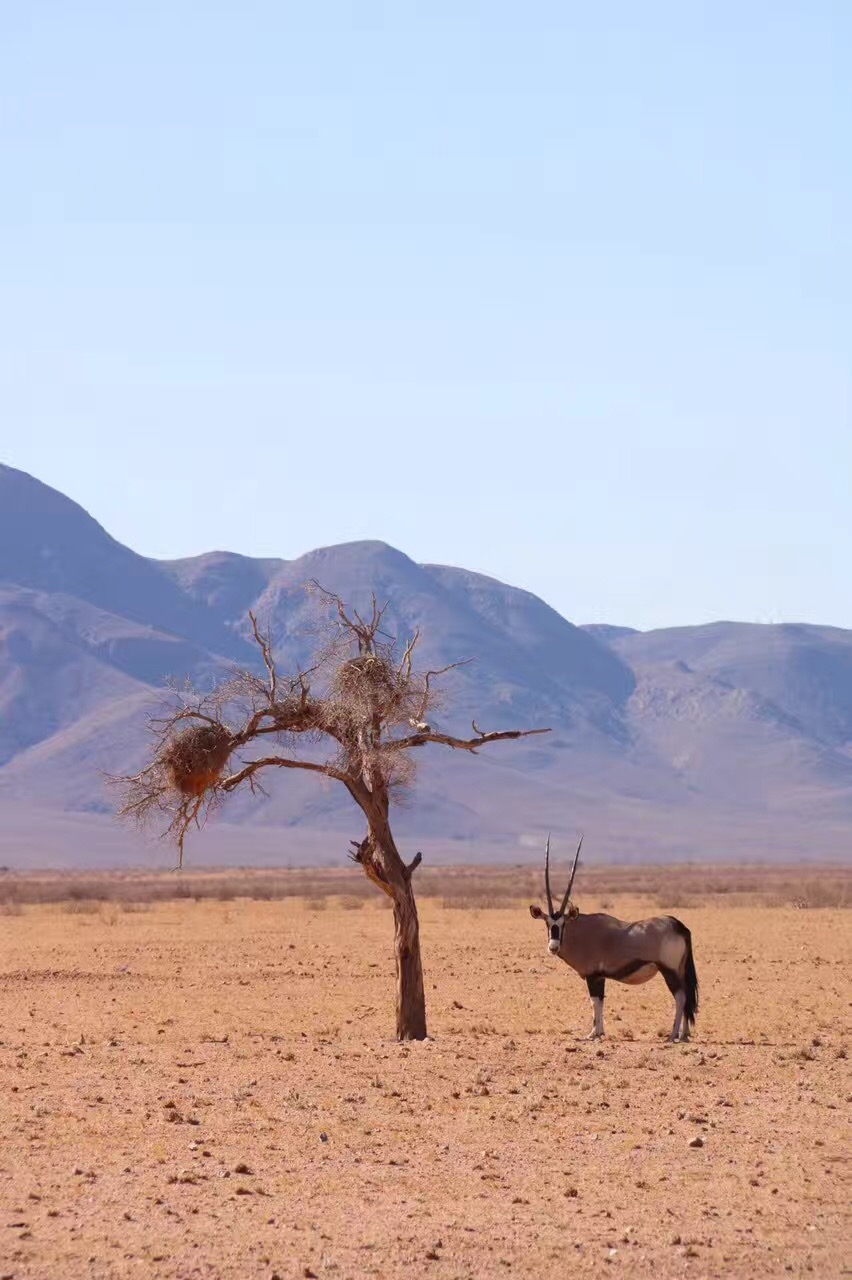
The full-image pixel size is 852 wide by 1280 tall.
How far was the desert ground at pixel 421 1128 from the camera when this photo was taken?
1194 centimetres

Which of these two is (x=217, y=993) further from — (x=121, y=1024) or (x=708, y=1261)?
(x=708, y=1261)

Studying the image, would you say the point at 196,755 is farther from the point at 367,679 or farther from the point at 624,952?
the point at 624,952

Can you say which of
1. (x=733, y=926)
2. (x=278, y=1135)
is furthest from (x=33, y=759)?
(x=278, y=1135)

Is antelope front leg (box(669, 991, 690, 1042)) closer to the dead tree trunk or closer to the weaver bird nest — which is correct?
the dead tree trunk

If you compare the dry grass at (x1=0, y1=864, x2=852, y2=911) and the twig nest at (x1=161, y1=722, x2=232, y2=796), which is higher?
the twig nest at (x1=161, y1=722, x2=232, y2=796)

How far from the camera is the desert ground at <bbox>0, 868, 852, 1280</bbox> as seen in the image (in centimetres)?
1194

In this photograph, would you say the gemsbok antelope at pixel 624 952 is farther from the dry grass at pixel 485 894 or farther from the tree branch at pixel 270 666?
the dry grass at pixel 485 894

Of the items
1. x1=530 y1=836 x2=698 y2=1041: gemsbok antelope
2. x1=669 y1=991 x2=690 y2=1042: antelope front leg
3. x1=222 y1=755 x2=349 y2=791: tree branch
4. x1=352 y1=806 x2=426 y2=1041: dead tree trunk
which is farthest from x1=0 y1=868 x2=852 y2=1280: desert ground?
x1=222 y1=755 x2=349 y2=791: tree branch

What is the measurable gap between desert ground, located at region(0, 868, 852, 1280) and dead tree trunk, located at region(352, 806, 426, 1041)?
411 mm

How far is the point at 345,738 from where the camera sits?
21.3 m

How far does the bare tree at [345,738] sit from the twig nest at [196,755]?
0.4 inches

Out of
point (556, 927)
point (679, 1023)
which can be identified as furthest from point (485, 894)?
point (556, 927)

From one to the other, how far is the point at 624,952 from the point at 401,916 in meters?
2.38

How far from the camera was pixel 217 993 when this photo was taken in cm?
2919
